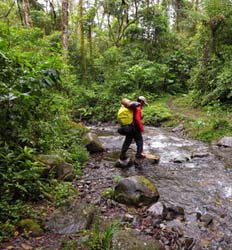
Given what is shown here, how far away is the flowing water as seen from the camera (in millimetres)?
4566

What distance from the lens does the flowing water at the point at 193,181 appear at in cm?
457

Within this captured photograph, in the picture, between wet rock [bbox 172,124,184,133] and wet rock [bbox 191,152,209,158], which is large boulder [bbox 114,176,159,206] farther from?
wet rock [bbox 172,124,184,133]

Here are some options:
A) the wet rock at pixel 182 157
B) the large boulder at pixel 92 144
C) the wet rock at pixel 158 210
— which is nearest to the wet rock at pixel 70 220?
the wet rock at pixel 158 210

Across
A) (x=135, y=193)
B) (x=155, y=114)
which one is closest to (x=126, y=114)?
(x=135, y=193)

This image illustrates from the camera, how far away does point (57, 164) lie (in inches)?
226

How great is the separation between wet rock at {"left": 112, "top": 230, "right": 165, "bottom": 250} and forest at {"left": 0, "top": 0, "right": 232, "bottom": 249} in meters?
1.29

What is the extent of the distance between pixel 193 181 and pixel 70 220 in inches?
136

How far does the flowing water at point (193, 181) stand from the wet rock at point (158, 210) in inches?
11.7

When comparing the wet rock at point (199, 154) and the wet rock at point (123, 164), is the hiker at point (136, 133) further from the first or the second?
the wet rock at point (199, 154)

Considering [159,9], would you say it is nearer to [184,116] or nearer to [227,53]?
[227,53]

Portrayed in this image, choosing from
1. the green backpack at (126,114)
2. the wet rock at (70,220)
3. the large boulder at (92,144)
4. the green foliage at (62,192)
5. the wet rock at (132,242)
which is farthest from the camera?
the large boulder at (92,144)

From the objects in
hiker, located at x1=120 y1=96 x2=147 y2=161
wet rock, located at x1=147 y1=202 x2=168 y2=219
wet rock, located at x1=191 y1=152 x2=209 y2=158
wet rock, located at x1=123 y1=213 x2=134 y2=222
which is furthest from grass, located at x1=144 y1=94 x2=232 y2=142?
wet rock, located at x1=123 y1=213 x2=134 y2=222

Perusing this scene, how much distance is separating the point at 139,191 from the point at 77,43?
18.4 m

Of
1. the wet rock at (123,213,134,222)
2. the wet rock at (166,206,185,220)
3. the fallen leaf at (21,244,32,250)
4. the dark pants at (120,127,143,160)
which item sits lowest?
the wet rock at (166,206,185,220)
